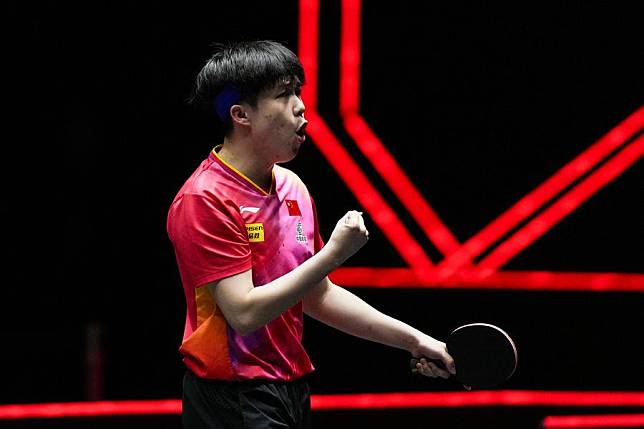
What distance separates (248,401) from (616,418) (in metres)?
3.01

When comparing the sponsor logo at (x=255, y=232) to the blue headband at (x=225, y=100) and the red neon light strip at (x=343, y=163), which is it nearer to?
the blue headband at (x=225, y=100)

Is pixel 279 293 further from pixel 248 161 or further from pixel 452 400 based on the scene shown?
pixel 452 400

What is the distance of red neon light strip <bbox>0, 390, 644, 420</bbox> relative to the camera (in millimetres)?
4676

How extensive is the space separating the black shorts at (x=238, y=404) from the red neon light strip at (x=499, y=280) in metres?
2.35

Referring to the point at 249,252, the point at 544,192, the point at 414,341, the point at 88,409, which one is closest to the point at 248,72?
the point at 249,252

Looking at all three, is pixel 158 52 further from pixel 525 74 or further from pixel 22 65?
pixel 525 74

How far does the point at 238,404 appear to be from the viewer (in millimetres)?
2490

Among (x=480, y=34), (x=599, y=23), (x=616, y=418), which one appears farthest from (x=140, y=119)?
(x=616, y=418)

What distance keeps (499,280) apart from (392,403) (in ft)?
2.55

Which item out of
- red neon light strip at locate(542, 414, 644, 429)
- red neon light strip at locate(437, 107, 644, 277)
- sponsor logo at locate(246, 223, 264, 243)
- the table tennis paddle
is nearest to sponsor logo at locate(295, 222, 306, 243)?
sponsor logo at locate(246, 223, 264, 243)

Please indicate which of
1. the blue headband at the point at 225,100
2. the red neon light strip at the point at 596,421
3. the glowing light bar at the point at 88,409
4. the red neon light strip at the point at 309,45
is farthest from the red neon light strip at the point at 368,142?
the blue headband at the point at 225,100

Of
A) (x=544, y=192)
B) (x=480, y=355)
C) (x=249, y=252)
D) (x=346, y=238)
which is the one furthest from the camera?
(x=544, y=192)

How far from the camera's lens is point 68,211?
4711 millimetres

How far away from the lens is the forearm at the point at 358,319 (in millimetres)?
2725
